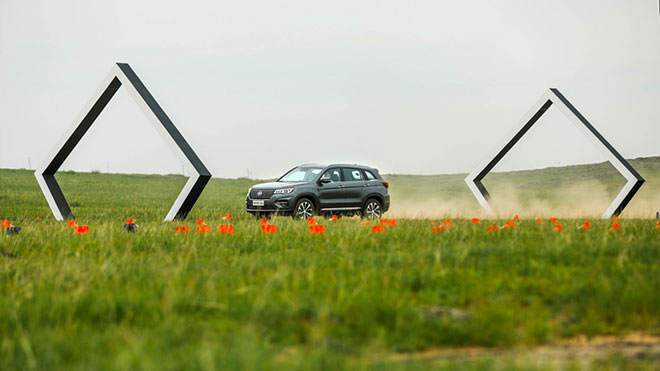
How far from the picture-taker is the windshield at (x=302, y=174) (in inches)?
783

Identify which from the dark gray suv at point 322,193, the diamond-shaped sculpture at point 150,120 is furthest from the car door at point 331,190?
the diamond-shaped sculpture at point 150,120

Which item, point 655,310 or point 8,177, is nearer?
point 655,310

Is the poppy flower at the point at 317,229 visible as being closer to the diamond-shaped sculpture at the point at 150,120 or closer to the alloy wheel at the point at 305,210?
the diamond-shaped sculpture at the point at 150,120

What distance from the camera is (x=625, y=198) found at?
23.0 metres

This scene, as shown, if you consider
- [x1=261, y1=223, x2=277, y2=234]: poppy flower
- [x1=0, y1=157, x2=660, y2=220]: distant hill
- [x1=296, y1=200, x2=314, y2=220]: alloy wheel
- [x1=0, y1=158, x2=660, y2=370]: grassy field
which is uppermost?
[x1=0, y1=157, x2=660, y2=220]: distant hill

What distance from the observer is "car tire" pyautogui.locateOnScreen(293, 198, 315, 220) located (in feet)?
62.7

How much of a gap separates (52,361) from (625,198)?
2252 cm

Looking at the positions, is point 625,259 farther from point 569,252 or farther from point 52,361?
point 52,361

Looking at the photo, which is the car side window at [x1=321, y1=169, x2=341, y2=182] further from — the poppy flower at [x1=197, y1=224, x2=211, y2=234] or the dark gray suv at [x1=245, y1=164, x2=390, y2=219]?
the poppy flower at [x1=197, y1=224, x2=211, y2=234]

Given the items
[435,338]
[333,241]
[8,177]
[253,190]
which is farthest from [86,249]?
[8,177]

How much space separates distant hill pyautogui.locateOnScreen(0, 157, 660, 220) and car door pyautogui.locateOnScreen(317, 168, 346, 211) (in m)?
4.50

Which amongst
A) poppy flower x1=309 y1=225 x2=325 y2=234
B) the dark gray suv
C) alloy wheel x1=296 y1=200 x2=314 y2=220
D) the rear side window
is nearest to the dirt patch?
poppy flower x1=309 y1=225 x2=325 y2=234

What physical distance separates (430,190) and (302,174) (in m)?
39.4

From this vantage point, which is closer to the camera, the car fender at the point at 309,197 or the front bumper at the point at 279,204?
the front bumper at the point at 279,204
